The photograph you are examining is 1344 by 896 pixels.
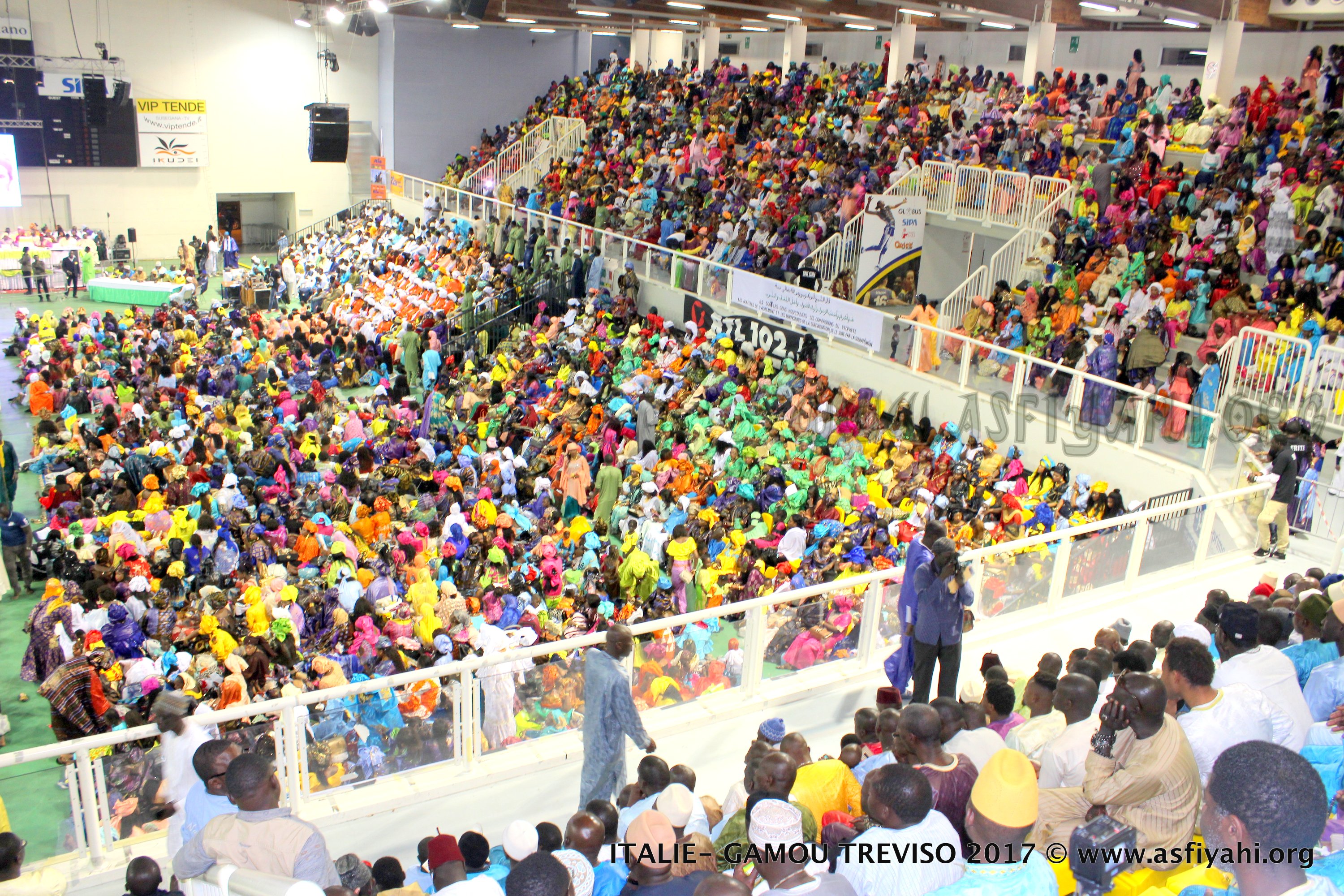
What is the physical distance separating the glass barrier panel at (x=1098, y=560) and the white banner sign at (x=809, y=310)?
6.12m

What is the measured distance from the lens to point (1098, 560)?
7613 mm

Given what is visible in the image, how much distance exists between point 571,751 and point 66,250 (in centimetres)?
2539

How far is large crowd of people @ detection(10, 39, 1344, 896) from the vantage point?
12.5 feet

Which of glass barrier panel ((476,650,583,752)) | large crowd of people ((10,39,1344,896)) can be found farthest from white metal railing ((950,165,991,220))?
glass barrier panel ((476,650,583,752))

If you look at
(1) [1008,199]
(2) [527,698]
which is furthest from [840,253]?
(2) [527,698]

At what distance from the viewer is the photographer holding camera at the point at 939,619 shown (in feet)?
19.0

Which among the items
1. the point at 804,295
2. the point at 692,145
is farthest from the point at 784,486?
the point at 692,145

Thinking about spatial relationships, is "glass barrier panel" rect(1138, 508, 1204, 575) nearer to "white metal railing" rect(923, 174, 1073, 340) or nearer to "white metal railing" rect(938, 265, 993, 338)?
"white metal railing" rect(938, 265, 993, 338)

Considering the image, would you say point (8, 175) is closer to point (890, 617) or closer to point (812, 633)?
point (812, 633)

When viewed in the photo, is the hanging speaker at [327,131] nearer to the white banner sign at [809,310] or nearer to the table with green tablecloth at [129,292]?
the table with green tablecloth at [129,292]

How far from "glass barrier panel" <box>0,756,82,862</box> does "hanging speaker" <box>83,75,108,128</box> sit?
2638 centimetres

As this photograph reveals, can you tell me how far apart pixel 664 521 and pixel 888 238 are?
703cm

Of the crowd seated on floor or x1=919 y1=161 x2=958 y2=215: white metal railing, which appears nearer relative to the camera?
the crowd seated on floor

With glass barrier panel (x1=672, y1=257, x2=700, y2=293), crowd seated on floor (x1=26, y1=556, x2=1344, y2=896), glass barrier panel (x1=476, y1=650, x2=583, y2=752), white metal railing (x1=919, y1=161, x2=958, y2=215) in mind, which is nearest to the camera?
crowd seated on floor (x1=26, y1=556, x2=1344, y2=896)
